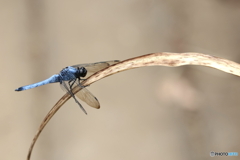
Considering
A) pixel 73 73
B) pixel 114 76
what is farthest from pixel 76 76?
pixel 114 76

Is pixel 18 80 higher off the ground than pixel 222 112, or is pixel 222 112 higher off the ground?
pixel 18 80

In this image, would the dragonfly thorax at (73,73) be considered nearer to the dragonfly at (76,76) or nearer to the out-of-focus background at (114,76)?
the dragonfly at (76,76)

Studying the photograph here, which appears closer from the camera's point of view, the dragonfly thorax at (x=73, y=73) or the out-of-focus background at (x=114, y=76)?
the dragonfly thorax at (x=73, y=73)

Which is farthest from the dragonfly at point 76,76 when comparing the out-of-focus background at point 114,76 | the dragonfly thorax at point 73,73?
the out-of-focus background at point 114,76

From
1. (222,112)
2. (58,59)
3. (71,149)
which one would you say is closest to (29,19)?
(58,59)

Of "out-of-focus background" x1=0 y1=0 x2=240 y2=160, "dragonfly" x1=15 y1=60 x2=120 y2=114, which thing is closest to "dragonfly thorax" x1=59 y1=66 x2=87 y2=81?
"dragonfly" x1=15 y1=60 x2=120 y2=114

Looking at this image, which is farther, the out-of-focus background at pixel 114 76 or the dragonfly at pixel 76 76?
the out-of-focus background at pixel 114 76

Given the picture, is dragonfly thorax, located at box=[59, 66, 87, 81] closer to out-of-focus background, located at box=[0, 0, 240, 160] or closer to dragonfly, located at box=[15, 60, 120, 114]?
dragonfly, located at box=[15, 60, 120, 114]

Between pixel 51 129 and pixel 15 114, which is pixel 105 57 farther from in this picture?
pixel 15 114
